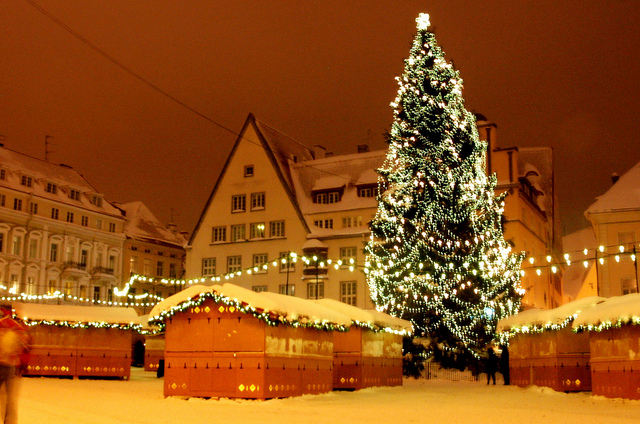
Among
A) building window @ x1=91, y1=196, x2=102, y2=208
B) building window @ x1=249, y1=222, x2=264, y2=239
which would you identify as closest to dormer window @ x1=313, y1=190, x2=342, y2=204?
building window @ x1=249, y1=222, x2=264, y2=239

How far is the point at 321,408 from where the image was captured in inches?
741

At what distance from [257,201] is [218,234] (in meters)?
4.28

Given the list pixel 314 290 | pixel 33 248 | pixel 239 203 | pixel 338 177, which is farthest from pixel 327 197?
pixel 33 248

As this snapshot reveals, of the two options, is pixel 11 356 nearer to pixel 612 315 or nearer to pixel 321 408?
pixel 321 408

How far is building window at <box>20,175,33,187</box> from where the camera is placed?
62281mm

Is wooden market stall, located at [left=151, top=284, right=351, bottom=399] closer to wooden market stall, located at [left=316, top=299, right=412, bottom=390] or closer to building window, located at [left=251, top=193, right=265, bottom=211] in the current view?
wooden market stall, located at [left=316, top=299, right=412, bottom=390]

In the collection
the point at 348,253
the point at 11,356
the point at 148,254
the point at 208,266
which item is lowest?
the point at 11,356

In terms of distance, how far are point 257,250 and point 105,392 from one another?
3634 centimetres

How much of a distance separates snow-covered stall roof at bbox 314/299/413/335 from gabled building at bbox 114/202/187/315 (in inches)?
1743

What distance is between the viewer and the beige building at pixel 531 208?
53.2 meters

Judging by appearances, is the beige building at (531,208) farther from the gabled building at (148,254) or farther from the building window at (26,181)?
the building window at (26,181)

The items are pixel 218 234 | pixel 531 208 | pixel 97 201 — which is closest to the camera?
pixel 531 208

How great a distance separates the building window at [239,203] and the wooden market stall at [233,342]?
3911cm

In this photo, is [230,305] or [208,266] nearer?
[230,305]
